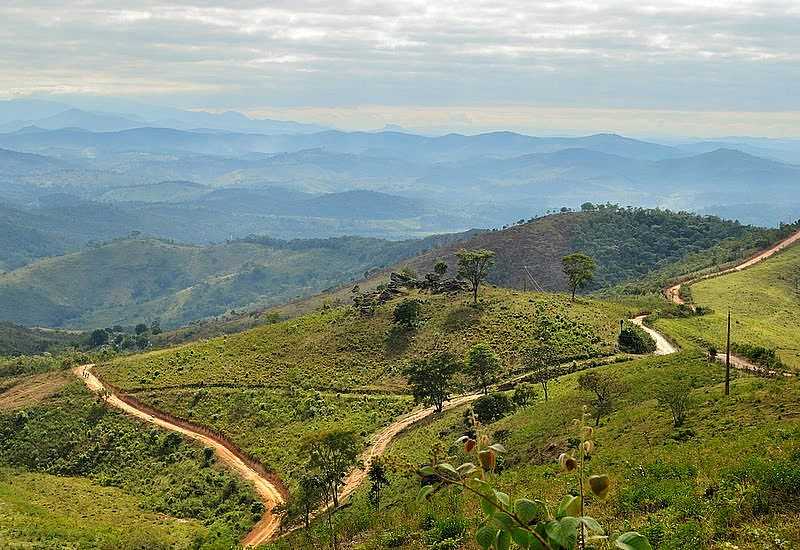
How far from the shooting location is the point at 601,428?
3094cm

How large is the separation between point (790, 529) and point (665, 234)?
177m

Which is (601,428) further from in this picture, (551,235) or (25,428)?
(551,235)

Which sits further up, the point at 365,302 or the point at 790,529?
the point at 790,529

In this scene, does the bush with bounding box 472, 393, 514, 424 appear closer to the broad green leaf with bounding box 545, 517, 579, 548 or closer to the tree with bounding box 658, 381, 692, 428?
the tree with bounding box 658, 381, 692, 428

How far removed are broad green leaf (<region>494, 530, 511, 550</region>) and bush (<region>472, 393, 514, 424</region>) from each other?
39.9 m

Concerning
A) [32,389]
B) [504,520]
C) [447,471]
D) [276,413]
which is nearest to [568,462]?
[504,520]

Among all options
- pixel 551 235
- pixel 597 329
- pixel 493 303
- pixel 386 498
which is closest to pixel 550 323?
pixel 597 329

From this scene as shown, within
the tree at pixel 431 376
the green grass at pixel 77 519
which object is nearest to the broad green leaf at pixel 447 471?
the green grass at pixel 77 519

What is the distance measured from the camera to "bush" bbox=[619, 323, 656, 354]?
2194 inches

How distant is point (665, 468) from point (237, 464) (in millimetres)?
37733

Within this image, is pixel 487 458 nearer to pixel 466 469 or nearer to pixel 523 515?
pixel 466 469

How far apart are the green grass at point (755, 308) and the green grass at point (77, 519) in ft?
144

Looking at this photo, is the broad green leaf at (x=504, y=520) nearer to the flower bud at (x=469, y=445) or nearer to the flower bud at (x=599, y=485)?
the flower bud at (x=469, y=445)

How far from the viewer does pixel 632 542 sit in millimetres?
3990
